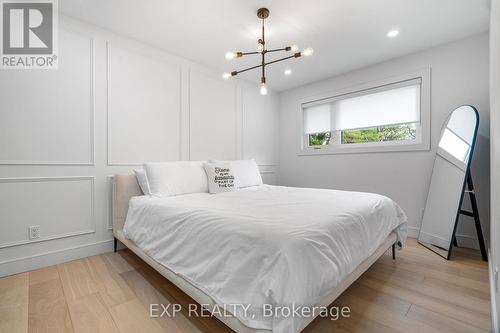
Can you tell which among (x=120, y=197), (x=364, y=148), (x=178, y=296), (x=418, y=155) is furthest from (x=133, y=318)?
(x=418, y=155)

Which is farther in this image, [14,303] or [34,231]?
[34,231]

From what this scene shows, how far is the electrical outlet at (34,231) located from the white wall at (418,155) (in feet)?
11.6

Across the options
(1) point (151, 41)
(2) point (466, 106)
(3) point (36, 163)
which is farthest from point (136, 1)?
(2) point (466, 106)

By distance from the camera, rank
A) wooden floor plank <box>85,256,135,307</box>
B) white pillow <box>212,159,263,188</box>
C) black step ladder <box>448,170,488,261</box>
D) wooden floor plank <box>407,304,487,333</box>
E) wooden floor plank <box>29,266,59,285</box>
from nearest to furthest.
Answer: wooden floor plank <box>407,304,487,333</box> → wooden floor plank <box>85,256,135,307</box> → wooden floor plank <box>29,266,59,285</box> → black step ladder <box>448,170,488,261</box> → white pillow <box>212,159,263,188</box>

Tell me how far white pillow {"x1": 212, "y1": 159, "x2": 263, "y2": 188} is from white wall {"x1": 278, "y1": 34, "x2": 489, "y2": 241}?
1227 millimetres

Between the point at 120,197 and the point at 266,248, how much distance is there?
1.93 m

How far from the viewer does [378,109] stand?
128 inches

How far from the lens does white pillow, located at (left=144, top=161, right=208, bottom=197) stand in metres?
2.31

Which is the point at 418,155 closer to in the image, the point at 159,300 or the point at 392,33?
the point at 392,33

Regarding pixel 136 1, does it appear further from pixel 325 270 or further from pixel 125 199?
pixel 325 270

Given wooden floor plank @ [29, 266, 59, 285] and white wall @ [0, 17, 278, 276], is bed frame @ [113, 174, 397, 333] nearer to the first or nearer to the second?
white wall @ [0, 17, 278, 276]

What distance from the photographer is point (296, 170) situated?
13.6ft

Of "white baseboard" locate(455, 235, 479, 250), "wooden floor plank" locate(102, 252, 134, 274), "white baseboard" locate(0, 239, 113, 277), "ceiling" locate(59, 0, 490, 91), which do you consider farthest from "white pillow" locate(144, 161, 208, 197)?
"white baseboard" locate(455, 235, 479, 250)

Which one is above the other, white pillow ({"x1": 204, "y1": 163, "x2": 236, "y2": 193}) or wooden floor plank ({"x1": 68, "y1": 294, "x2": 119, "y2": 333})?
white pillow ({"x1": 204, "y1": 163, "x2": 236, "y2": 193})
